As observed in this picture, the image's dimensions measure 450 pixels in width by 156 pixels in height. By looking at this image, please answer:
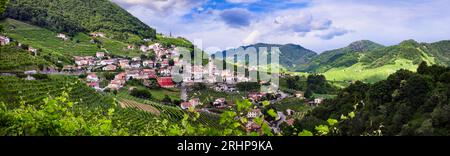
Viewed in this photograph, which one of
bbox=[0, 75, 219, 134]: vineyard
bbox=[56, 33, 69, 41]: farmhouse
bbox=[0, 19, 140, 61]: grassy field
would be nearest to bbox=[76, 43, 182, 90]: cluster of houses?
bbox=[0, 19, 140, 61]: grassy field

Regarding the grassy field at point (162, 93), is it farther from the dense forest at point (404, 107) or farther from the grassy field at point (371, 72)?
the grassy field at point (371, 72)

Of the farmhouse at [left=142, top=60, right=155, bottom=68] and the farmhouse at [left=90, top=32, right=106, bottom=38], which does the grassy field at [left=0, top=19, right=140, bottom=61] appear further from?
the farmhouse at [left=142, top=60, right=155, bottom=68]

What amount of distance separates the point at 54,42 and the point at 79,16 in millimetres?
48130

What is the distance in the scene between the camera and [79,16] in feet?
513

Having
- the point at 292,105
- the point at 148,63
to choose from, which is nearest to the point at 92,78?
the point at 148,63

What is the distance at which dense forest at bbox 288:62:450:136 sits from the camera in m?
35.8

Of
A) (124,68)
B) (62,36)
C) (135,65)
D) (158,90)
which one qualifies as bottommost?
(158,90)

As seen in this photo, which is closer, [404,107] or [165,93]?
[404,107]

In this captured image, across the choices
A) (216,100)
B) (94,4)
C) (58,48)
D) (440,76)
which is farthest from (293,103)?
(94,4)

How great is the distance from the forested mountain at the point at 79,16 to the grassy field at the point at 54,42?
352 centimetres

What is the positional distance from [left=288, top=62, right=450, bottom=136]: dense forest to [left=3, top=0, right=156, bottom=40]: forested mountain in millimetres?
87606

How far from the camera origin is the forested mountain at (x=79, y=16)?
12021 cm

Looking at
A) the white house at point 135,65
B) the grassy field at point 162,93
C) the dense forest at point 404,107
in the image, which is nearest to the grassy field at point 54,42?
the white house at point 135,65

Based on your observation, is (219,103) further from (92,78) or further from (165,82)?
(92,78)
